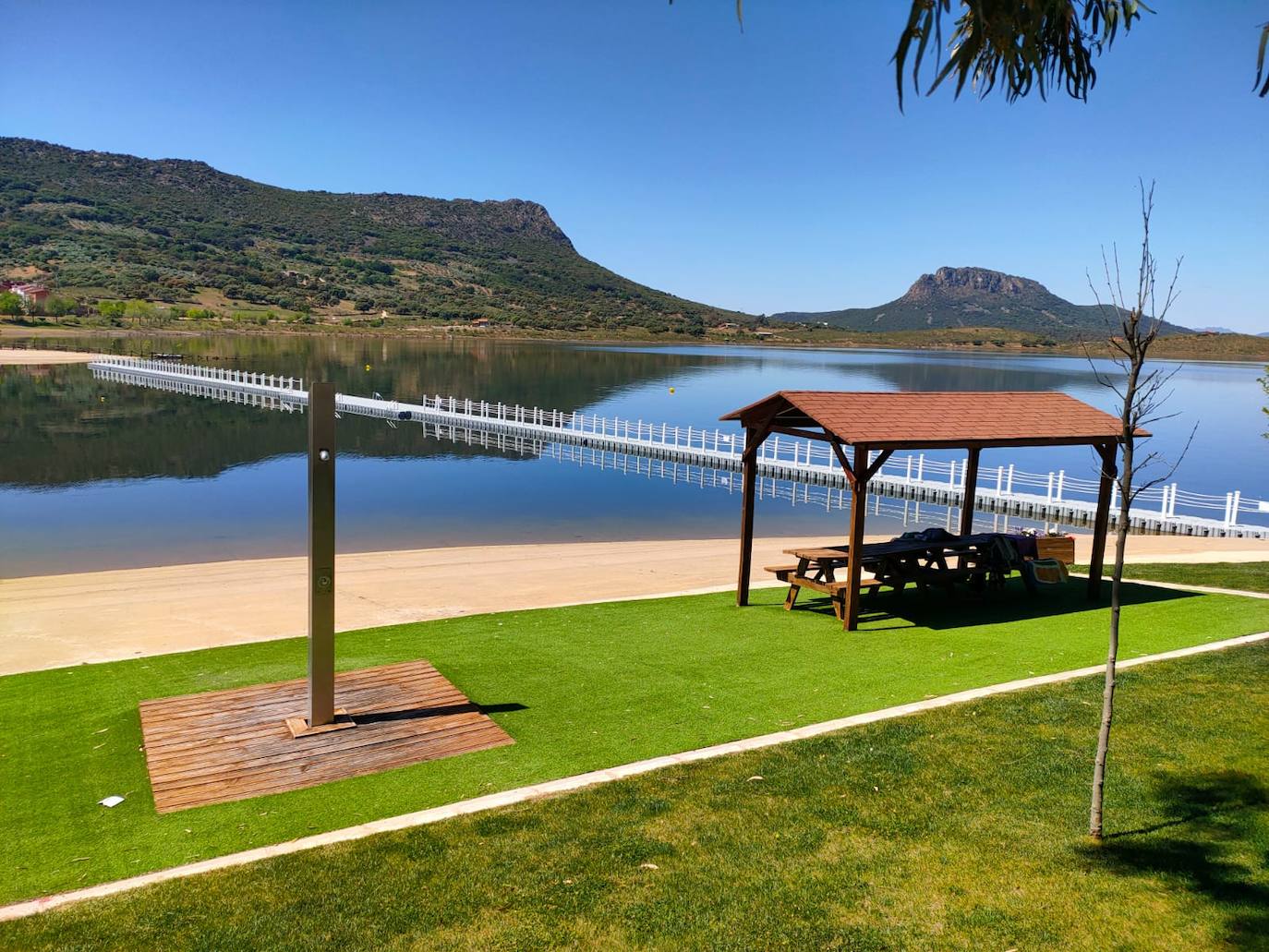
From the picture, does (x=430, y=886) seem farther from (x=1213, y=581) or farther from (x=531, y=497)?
(x=531, y=497)

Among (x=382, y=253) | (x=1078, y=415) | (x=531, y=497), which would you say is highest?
(x=382, y=253)

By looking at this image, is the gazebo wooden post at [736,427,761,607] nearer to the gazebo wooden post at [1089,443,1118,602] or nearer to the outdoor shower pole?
the gazebo wooden post at [1089,443,1118,602]

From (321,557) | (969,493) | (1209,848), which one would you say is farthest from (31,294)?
(1209,848)

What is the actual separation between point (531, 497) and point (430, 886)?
24.8 meters

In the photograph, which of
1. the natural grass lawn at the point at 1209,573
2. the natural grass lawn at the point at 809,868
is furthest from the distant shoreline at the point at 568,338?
the natural grass lawn at the point at 809,868

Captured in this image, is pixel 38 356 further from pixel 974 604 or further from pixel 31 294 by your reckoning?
pixel 974 604

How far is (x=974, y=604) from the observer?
38.9 ft

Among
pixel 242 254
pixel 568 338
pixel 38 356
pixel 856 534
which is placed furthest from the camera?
pixel 242 254

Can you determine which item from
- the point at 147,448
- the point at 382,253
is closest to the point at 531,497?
the point at 147,448

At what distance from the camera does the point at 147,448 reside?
37.3 m

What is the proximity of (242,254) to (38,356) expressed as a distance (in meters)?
79.1

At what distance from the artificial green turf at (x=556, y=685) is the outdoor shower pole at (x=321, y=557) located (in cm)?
108

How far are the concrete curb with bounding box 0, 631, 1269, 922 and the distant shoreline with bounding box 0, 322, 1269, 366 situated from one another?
59.8 metres

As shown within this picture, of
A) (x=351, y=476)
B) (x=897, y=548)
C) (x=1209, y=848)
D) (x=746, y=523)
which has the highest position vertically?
(x=746, y=523)
